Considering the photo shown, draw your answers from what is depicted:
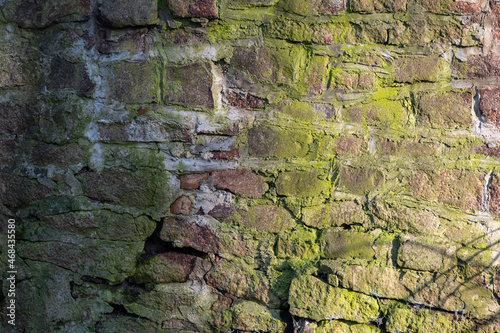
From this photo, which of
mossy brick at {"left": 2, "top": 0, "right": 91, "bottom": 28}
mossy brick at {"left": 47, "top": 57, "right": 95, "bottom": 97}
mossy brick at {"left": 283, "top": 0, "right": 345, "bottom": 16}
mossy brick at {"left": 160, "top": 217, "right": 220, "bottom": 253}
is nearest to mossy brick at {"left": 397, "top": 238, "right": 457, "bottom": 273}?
mossy brick at {"left": 160, "top": 217, "right": 220, "bottom": 253}

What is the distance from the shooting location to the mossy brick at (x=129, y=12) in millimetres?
1609

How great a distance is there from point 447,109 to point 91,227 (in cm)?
155

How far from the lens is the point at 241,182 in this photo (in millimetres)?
1704

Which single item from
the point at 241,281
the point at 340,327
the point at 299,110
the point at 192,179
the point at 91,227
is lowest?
the point at 340,327

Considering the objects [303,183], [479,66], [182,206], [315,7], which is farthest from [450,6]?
[182,206]

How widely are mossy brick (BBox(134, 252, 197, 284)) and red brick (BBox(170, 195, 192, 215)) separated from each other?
0.62 ft

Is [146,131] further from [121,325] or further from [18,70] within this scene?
[121,325]

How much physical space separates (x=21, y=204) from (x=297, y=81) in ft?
4.19

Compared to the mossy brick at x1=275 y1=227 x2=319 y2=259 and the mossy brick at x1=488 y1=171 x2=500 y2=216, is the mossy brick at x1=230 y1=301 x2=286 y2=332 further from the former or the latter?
the mossy brick at x1=488 y1=171 x2=500 y2=216

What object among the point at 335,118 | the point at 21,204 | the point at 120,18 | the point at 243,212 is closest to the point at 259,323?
the point at 243,212

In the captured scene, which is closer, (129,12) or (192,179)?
(129,12)

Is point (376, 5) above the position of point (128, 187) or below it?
above

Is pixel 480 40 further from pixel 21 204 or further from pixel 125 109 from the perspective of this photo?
pixel 21 204

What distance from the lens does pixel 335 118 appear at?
1.68 meters
